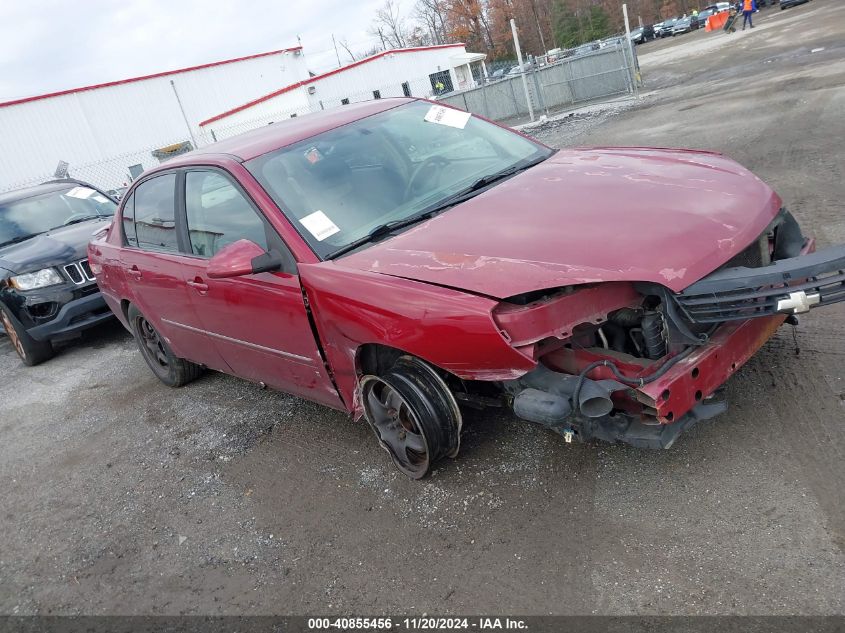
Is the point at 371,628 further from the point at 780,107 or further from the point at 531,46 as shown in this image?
the point at 531,46

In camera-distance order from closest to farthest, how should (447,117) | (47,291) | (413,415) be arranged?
(413,415)
(447,117)
(47,291)

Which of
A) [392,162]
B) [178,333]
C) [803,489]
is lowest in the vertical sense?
[803,489]

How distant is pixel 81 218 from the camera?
8.02 m

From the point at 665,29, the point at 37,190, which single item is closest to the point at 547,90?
the point at 37,190

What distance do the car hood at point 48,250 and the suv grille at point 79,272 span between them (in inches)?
2.1

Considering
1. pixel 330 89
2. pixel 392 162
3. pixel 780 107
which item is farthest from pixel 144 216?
pixel 330 89

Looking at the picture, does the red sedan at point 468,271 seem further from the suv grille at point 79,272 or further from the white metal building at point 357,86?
the white metal building at point 357,86

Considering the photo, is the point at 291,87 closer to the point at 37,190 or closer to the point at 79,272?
the point at 37,190

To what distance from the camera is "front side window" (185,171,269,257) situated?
3525 millimetres

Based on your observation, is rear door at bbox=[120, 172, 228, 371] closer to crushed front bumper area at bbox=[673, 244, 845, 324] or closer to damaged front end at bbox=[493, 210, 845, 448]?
damaged front end at bbox=[493, 210, 845, 448]

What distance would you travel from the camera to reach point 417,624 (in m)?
2.49

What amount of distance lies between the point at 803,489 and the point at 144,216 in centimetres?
428

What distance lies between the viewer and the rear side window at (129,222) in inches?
193

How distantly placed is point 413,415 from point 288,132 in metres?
1.95
